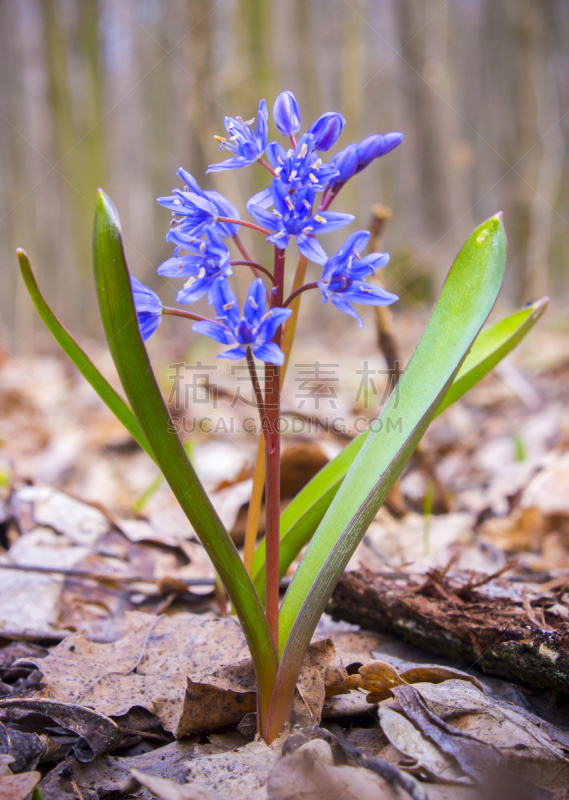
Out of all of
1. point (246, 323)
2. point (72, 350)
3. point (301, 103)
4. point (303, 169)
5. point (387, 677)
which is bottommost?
point (387, 677)

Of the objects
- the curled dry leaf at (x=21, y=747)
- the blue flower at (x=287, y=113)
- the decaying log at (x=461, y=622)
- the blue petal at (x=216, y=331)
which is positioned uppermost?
the blue flower at (x=287, y=113)

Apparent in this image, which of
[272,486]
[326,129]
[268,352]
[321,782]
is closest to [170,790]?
[321,782]

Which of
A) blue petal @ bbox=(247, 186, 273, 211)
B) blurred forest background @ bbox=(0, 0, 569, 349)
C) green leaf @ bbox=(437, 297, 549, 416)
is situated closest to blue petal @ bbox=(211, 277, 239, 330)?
blue petal @ bbox=(247, 186, 273, 211)

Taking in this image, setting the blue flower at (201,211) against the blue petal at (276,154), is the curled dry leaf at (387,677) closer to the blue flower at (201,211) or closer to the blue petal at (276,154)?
the blue flower at (201,211)

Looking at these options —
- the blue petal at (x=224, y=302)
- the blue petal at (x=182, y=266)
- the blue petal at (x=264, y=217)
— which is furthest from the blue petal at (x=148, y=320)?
the blue petal at (x=264, y=217)

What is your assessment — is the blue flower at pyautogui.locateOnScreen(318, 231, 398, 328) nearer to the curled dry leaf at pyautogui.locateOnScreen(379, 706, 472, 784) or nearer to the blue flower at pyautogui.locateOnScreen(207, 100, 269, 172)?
the blue flower at pyautogui.locateOnScreen(207, 100, 269, 172)

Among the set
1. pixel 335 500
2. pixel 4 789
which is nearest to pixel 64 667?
pixel 4 789

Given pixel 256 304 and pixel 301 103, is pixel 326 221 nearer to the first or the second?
pixel 256 304
